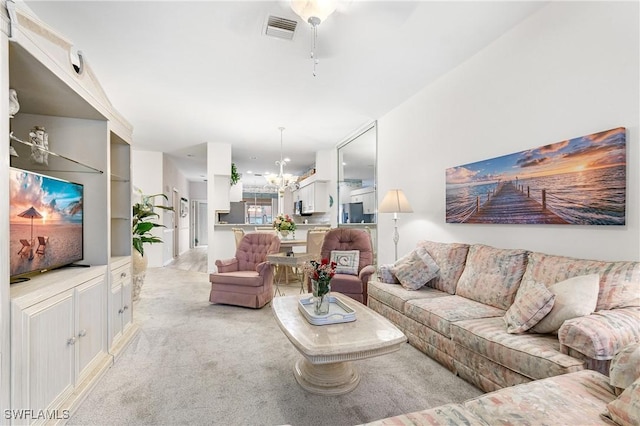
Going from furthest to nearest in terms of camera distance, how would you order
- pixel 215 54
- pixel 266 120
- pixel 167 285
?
1. pixel 167 285
2. pixel 266 120
3. pixel 215 54

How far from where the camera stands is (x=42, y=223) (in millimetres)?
1830

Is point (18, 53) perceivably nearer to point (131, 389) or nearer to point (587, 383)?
point (131, 389)

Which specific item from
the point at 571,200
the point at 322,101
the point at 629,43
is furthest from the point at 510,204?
the point at 322,101

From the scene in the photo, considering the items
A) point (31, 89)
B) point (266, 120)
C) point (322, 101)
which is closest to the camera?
point (31, 89)

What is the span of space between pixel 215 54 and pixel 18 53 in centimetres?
170

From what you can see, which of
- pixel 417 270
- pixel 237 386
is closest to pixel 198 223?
pixel 417 270

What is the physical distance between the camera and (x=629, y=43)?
74.5 inches

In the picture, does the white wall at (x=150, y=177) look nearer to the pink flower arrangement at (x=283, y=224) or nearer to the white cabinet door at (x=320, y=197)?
the pink flower arrangement at (x=283, y=224)

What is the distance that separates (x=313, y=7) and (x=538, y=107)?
1985mm

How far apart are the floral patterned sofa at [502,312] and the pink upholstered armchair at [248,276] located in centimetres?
155

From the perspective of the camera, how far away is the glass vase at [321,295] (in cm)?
219

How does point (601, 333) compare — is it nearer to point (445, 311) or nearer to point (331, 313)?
point (445, 311)

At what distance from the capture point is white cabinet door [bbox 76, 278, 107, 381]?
1.96 metres

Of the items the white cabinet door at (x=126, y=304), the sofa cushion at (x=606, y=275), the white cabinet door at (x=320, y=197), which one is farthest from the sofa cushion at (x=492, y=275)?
the white cabinet door at (x=320, y=197)
